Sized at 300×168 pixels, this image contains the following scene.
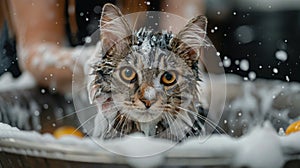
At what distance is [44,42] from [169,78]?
0.10 metres

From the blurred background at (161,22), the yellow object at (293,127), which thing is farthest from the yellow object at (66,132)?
the yellow object at (293,127)

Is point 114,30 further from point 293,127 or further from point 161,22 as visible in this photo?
point 293,127

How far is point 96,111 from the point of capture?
0.29m

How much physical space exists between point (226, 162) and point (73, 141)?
8 cm

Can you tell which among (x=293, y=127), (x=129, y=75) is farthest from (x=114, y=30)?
(x=293, y=127)

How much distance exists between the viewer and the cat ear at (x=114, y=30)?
0.91 feet

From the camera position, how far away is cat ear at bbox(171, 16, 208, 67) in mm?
281

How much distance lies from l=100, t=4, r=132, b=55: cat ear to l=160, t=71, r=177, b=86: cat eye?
3cm

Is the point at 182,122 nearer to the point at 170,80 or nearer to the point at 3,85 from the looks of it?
the point at 170,80

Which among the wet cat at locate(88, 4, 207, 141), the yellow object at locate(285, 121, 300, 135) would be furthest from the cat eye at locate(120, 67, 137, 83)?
the yellow object at locate(285, 121, 300, 135)

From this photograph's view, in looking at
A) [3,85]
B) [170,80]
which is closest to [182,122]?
[170,80]

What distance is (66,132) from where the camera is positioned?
285 mm

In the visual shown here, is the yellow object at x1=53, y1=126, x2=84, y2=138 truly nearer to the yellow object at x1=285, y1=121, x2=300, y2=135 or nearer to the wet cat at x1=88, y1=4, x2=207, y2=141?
the wet cat at x1=88, y1=4, x2=207, y2=141

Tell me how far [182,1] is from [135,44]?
0.05 metres
